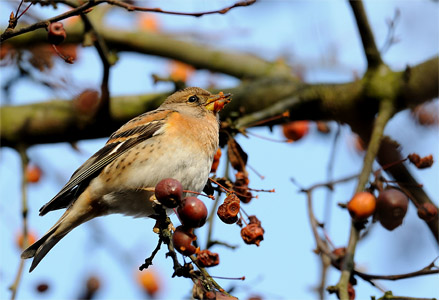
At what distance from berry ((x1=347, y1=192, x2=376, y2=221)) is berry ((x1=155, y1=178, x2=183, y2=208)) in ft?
4.35

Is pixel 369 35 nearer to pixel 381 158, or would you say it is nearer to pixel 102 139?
pixel 381 158

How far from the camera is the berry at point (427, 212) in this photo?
4215 millimetres

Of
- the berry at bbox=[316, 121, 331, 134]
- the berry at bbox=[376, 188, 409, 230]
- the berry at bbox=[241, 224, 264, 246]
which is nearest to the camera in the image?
the berry at bbox=[241, 224, 264, 246]

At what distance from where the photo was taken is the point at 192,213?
10.3 ft

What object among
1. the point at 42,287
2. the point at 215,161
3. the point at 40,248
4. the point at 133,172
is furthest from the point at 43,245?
the point at 215,161

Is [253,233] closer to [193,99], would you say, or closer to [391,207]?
[391,207]

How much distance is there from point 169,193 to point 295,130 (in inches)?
114

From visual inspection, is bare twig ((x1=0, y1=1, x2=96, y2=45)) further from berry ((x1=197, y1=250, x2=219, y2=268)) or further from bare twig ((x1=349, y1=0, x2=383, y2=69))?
bare twig ((x1=349, y1=0, x2=383, y2=69))

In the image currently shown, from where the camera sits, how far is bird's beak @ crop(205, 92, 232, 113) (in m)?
5.10

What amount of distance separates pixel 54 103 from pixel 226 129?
269cm

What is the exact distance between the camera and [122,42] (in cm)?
792

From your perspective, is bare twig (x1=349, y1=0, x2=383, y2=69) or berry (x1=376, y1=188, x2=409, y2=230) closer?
berry (x1=376, y1=188, x2=409, y2=230)

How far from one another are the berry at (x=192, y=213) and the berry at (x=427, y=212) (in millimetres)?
1857

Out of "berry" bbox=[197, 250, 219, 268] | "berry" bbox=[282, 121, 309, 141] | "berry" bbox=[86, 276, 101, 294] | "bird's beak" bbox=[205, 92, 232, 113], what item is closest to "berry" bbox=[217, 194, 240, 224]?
"berry" bbox=[197, 250, 219, 268]
